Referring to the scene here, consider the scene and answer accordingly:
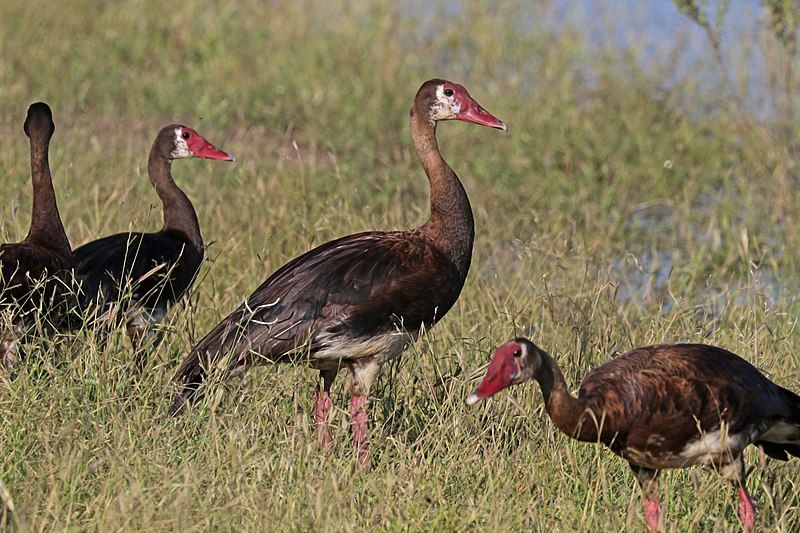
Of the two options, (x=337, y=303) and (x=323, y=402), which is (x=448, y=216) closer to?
(x=337, y=303)

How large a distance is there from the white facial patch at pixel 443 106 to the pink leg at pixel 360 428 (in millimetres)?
1372

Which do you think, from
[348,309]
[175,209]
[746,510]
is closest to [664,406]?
[746,510]

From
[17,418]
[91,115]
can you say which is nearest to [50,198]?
[17,418]

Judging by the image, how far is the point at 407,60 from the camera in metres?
11.4

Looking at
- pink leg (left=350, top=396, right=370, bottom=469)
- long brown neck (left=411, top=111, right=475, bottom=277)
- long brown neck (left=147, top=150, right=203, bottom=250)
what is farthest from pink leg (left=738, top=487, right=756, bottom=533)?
long brown neck (left=147, top=150, right=203, bottom=250)

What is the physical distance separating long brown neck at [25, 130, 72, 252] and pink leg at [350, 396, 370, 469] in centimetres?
148

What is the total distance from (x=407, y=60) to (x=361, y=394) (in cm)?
613

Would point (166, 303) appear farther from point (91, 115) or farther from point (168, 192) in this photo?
point (91, 115)

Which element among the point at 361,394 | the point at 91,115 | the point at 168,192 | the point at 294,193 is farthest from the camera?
the point at 91,115

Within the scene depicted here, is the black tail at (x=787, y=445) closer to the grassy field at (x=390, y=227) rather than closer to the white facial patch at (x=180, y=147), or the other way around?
the grassy field at (x=390, y=227)

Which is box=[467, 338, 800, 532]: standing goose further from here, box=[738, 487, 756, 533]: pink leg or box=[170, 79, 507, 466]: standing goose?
box=[170, 79, 507, 466]: standing goose

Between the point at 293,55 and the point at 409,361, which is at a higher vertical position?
the point at 293,55

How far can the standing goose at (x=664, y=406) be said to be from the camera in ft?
14.4

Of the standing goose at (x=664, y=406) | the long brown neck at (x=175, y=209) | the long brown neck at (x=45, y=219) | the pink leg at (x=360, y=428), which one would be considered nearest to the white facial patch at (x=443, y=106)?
the pink leg at (x=360, y=428)
